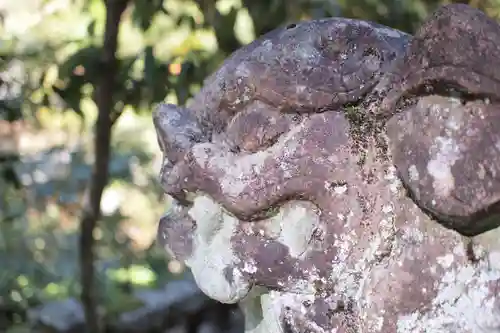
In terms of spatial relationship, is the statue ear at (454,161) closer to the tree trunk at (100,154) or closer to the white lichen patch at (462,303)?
the white lichen patch at (462,303)

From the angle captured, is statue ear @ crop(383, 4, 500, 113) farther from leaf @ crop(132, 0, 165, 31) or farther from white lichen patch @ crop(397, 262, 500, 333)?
leaf @ crop(132, 0, 165, 31)

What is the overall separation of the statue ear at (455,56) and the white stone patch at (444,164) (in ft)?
0.13

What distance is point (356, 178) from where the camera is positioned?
1.92 ft

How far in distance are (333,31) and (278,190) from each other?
154mm

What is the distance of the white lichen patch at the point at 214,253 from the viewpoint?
2.03 ft

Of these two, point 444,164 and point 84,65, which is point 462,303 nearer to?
point 444,164

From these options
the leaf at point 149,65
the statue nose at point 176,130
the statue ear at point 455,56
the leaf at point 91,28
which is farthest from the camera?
the leaf at point 91,28

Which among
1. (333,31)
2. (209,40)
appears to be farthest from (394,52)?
(209,40)

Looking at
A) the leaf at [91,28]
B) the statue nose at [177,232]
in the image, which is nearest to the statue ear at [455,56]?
the statue nose at [177,232]

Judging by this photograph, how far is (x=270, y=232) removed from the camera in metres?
0.62

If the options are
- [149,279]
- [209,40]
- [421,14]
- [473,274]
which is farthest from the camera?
[149,279]

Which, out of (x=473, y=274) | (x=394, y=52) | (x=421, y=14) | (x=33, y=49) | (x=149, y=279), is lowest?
(x=149, y=279)

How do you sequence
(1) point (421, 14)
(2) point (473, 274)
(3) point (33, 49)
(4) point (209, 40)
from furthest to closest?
(4) point (209, 40), (1) point (421, 14), (3) point (33, 49), (2) point (473, 274)

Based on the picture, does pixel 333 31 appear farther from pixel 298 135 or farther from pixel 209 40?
pixel 209 40
